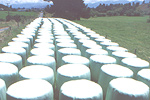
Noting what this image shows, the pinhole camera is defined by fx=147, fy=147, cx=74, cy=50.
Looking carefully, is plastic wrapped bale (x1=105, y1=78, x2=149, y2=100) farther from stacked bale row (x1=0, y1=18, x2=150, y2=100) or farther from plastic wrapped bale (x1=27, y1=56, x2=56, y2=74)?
plastic wrapped bale (x1=27, y1=56, x2=56, y2=74)

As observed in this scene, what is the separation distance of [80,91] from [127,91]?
0.85 metres

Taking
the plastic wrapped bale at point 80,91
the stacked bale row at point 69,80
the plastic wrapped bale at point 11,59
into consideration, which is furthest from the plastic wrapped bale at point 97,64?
the plastic wrapped bale at point 11,59

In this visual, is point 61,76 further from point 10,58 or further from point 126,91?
point 10,58

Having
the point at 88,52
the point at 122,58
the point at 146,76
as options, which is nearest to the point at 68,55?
the point at 88,52

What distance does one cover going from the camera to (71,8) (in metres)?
33.6

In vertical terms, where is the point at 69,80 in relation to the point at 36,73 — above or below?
below

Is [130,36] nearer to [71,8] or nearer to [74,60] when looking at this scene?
[74,60]

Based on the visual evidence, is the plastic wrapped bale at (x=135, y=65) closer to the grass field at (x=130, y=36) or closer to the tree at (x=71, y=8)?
the grass field at (x=130, y=36)

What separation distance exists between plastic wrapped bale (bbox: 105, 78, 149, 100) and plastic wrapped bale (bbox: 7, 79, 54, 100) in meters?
1.17

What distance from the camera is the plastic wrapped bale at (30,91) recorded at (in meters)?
2.29

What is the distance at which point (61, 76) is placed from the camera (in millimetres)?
3166

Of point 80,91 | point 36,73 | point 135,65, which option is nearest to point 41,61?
point 36,73

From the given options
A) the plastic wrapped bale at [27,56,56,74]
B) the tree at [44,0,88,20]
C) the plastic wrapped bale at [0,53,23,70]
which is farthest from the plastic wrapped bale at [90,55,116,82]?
the tree at [44,0,88,20]

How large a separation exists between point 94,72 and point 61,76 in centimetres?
130
